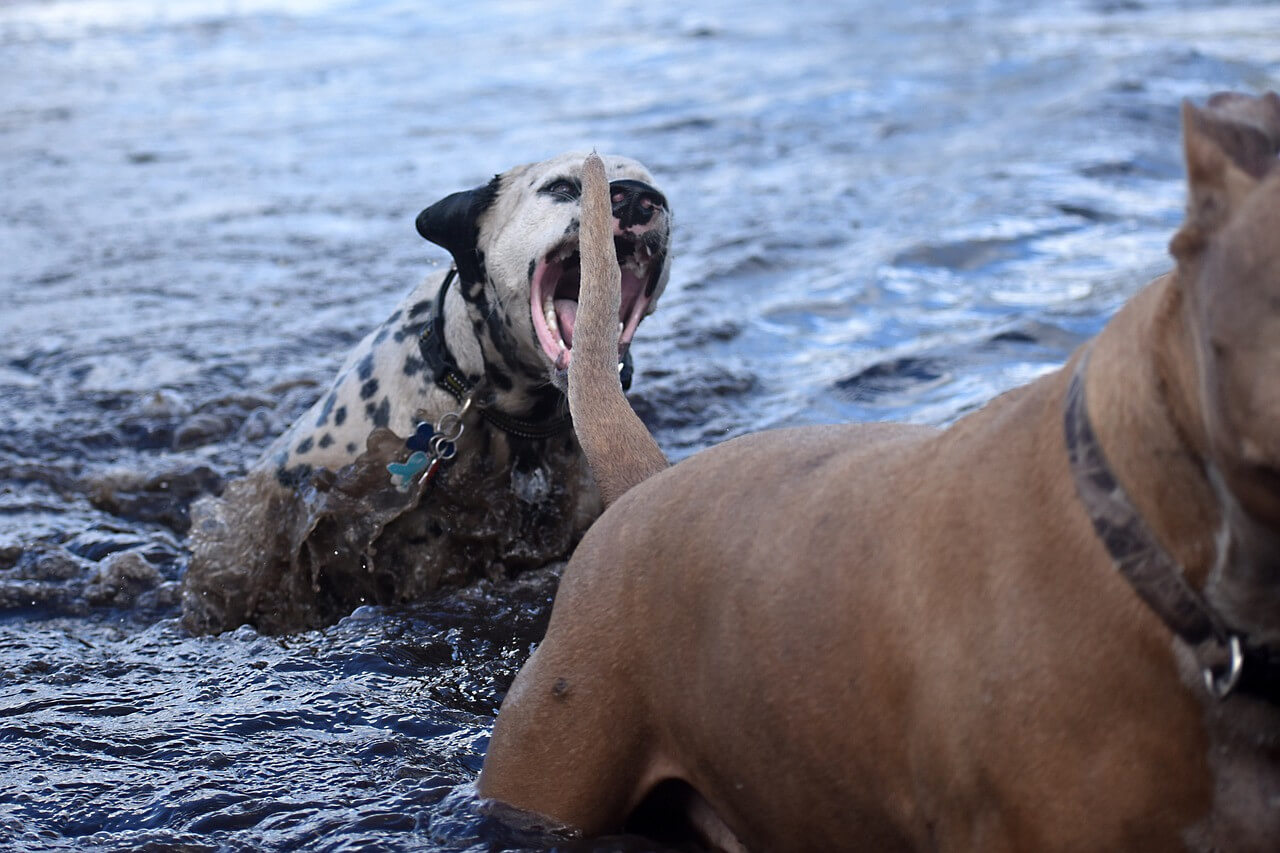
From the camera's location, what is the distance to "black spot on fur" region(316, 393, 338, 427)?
5.80m

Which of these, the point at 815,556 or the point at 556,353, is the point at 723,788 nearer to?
the point at 815,556

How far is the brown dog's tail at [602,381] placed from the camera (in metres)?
3.62

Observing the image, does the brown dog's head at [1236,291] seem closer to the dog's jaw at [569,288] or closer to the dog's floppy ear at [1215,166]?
the dog's floppy ear at [1215,166]

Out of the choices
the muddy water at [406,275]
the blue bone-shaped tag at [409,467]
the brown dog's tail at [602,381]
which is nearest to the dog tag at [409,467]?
the blue bone-shaped tag at [409,467]

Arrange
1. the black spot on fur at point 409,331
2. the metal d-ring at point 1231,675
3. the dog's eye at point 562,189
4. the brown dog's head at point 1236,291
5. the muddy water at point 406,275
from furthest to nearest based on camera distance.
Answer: the black spot on fur at point 409,331, the dog's eye at point 562,189, the muddy water at point 406,275, the metal d-ring at point 1231,675, the brown dog's head at point 1236,291

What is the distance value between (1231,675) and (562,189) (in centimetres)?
360

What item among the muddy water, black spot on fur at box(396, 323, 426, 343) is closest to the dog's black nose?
black spot on fur at box(396, 323, 426, 343)

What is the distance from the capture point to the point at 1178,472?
218cm

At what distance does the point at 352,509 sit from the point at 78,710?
1254 mm

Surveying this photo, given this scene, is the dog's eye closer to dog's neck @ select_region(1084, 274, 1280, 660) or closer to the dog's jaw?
the dog's jaw

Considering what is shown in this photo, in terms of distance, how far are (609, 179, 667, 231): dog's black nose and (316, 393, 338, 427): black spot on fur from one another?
1.32 meters

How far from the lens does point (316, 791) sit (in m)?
3.97

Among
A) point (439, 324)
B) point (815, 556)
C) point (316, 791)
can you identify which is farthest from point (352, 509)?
point (815, 556)

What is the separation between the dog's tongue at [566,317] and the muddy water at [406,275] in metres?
0.85
